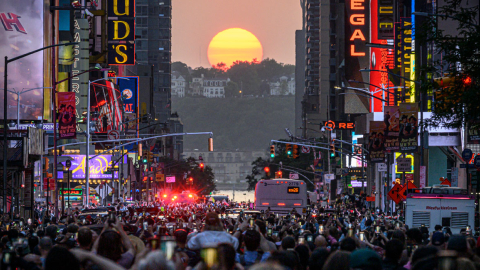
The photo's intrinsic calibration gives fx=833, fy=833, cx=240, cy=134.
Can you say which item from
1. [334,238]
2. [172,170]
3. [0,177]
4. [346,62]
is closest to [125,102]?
[172,170]

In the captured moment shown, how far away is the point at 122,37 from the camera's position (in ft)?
291

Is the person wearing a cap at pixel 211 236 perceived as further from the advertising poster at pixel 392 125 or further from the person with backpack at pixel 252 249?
the advertising poster at pixel 392 125

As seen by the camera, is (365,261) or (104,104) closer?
(365,261)

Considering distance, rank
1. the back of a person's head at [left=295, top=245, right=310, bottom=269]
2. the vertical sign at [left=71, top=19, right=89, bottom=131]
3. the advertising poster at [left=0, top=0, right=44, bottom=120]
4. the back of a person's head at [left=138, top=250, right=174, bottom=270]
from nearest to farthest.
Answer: the back of a person's head at [left=138, top=250, right=174, bottom=270]
the back of a person's head at [left=295, top=245, right=310, bottom=269]
the advertising poster at [left=0, top=0, right=44, bottom=120]
the vertical sign at [left=71, top=19, right=89, bottom=131]

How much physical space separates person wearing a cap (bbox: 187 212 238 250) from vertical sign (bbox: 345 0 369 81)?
79005mm

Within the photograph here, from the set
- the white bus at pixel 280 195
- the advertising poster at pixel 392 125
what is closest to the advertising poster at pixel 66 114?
the white bus at pixel 280 195

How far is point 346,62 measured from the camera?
9275cm

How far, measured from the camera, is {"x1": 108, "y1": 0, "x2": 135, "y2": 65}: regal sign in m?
88.2

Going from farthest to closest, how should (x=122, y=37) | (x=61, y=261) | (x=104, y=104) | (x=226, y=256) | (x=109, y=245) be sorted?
(x=104, y=104) → (x=122, y=37) → (x=109, y=245) → (x=226, y=256) → (x=61, y=261)

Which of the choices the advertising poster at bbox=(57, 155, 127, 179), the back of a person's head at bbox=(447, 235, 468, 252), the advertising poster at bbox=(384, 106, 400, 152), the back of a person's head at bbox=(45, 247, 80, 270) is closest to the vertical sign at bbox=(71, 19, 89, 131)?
the advertising poster at bbox=(57, 155, 127, 179)

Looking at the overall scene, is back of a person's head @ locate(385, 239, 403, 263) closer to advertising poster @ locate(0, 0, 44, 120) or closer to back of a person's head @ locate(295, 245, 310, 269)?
back of a person's head @ locate(295, 245, 310, 269)

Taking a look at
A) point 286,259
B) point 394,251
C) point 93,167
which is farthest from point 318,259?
point 93,167

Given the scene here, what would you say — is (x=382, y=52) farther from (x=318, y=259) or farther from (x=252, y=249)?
(x=318, y=259)

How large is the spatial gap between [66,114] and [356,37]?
2030 inches
